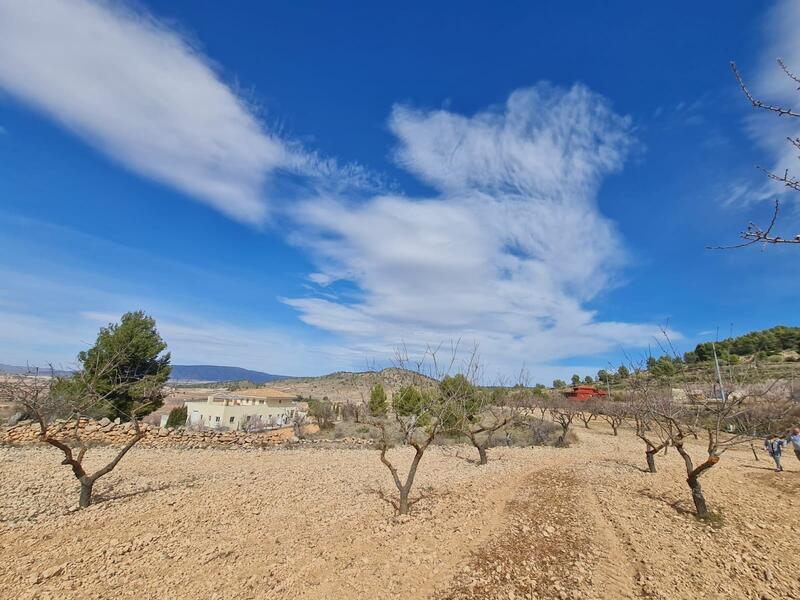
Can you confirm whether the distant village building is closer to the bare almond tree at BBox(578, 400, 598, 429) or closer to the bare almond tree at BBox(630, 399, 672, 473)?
the bare almond tree at BBox(578, 400, 598, 429)

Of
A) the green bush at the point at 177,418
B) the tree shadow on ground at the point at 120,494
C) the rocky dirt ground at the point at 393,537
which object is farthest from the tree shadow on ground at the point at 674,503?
the green bush at the point at 177,418

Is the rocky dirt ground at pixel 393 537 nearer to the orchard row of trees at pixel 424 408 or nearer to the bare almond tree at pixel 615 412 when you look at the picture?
the orchard row of trees at pixel 424 408

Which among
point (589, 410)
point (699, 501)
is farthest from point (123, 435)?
point (589, 410)

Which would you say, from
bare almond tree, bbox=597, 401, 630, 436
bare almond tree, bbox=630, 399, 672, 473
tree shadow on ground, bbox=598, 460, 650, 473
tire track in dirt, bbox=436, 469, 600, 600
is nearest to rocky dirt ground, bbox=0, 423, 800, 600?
tire track in dirt, bbox=436, 469, 600, 600

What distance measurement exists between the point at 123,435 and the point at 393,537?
20.3 meters

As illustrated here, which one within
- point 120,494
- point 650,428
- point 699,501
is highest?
point 650,428

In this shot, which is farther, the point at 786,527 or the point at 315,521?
the point at 315,521

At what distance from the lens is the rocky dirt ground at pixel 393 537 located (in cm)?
590

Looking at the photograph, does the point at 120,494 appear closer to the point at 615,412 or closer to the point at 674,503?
the point at 674,503

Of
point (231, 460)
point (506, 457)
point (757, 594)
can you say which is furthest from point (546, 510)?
point (231, 460)

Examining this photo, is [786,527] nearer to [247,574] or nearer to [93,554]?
[247,574]

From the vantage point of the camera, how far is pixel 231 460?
1738 cm

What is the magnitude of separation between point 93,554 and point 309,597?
441 cm

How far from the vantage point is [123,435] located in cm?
2084
